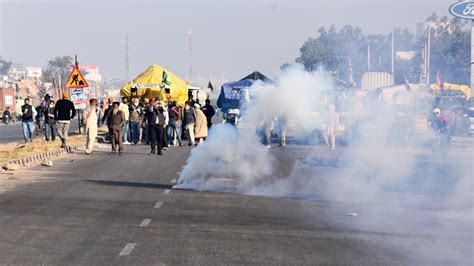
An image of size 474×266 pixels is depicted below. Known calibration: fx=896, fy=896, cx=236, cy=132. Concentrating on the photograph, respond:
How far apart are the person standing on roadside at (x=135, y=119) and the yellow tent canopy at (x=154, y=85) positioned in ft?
17.6

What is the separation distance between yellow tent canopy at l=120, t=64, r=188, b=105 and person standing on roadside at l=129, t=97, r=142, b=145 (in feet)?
17.6

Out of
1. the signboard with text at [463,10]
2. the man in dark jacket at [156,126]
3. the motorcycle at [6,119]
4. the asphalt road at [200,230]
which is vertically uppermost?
the signboard with text at [463,10]

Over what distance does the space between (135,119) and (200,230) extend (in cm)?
2589

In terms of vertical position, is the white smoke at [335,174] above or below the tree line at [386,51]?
below

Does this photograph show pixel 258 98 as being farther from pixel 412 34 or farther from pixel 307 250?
pixel 307 250

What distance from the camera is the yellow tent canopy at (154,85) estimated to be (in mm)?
44688

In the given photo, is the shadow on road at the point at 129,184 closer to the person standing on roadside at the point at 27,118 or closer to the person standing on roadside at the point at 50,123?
the person standing on roadside at the point at 27,118

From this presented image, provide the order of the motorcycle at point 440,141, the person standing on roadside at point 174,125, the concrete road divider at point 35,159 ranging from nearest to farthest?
the concrete road divider at point 35,159 < the motorcycle at point 440,141 < the person standing on roadside at point 174,125

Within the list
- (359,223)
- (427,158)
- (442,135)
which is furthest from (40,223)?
(442,135)

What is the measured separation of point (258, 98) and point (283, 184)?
2647 mm

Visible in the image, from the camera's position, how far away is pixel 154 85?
4472 centimetres

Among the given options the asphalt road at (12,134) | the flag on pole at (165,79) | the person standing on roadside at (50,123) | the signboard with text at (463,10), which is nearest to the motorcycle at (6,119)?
the asphalt road at (12,134)

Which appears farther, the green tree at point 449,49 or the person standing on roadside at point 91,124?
the person standing on roadside at point 91,124

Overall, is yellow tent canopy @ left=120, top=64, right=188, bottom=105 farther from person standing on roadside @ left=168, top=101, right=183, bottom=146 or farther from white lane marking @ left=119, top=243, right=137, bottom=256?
white lane marking @ left=119, top=243, right=137, bottom=256
